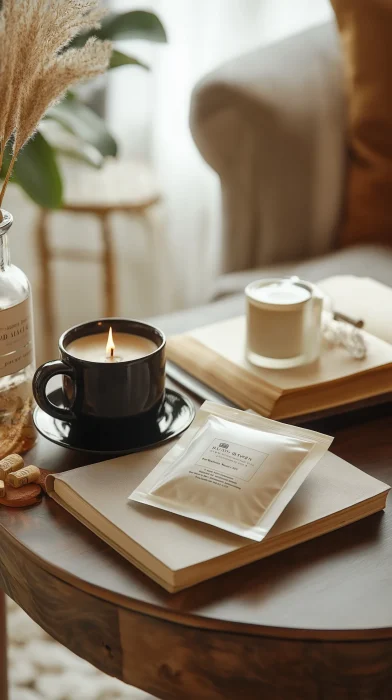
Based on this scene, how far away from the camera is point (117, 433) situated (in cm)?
83

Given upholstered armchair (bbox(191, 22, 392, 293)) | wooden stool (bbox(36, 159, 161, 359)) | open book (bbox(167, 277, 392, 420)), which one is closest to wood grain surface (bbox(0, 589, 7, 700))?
open book (bbox(167, 277, 392, 420))

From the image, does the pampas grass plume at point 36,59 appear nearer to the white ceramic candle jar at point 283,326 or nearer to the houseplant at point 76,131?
the white ceramic candle jar at point 283,326

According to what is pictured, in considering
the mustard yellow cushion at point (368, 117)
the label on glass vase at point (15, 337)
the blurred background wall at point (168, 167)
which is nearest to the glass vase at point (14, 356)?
the label on glass vase at point (15, 337)

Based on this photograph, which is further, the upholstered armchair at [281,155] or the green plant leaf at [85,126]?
the upholstered armchair at [281,155]

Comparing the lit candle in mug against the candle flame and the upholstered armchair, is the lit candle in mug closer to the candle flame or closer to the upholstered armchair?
the candle flame

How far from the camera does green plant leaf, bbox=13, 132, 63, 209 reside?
129 centimetres

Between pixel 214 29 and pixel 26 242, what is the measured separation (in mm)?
748

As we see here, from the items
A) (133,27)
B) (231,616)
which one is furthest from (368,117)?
(231,616)

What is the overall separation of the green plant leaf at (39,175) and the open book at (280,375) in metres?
0.38

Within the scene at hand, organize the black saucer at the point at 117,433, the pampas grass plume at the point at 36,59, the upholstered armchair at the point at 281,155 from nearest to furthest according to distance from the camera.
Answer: the pampas grass plume at the point at 36,59, the black saucer at the point at 117,433, the upholstered armchair at the point at 281,155

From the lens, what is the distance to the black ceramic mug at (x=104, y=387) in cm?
80

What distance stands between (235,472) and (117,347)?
7.6 inches

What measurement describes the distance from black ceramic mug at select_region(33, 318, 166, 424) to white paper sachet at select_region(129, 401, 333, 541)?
0.06 meters

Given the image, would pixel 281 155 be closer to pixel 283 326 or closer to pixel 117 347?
pixel 283 326
